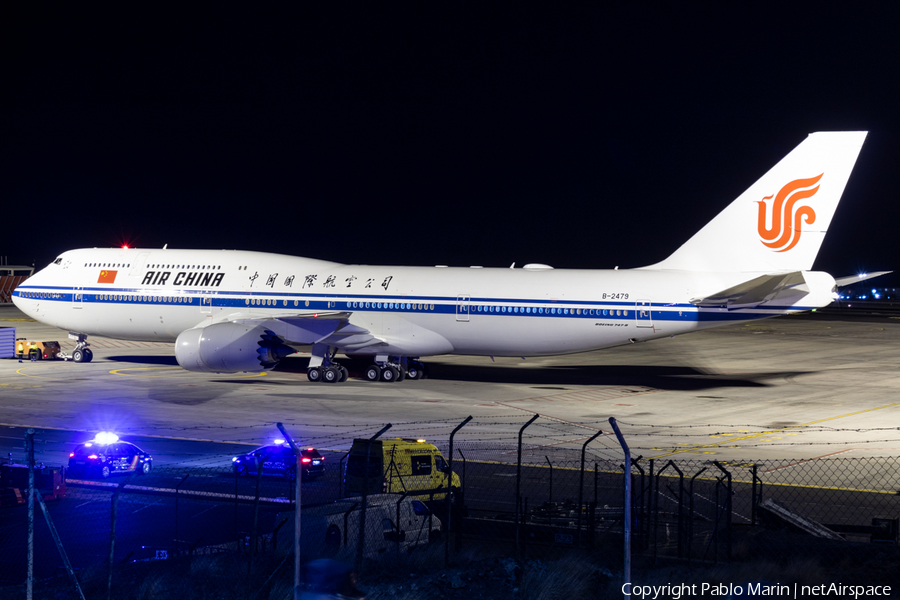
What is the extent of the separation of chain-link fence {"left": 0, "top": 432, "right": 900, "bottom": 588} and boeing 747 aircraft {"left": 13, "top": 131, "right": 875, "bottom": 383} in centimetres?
1229

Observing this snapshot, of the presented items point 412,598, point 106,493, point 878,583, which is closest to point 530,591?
point 412,598

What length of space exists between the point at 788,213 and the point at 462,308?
14.1 m

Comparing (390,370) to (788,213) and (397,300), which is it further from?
(788,213)

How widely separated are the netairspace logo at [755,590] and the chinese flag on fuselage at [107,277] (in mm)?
36431

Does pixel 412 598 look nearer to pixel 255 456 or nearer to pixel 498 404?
pixel 255 456

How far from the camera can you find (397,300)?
3847 centimetres

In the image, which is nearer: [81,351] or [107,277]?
[107,277]

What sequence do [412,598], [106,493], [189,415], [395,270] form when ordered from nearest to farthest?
[412,598], [106,493], [189,415], [395,270]

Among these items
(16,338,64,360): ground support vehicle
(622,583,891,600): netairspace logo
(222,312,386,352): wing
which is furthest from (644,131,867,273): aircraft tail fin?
(16,338,64,360): ground support vehicle

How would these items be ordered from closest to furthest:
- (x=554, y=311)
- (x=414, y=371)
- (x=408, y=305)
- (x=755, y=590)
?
(x=755, y=590) < (x=554, y=311) < (x=408, y=305) < (x=414, y=371)

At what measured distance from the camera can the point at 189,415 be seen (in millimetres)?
29719

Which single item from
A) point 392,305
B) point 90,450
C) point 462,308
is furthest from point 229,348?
point 90,450

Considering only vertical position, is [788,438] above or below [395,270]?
below

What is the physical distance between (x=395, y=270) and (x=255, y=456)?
20.1 meters
